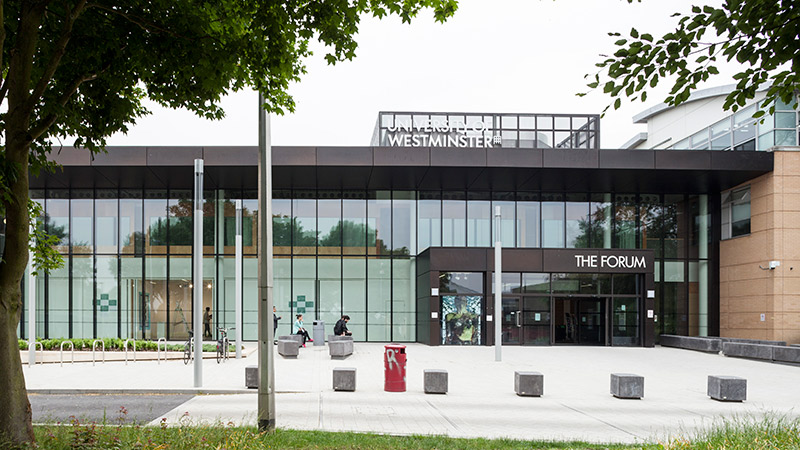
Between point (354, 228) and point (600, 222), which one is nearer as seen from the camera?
point (354, 228)

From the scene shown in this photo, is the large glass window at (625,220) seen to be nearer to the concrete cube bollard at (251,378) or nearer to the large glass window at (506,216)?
the large glass window at (506,216)

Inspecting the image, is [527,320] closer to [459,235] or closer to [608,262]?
[608,262]

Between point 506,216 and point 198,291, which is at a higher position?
point 506,216

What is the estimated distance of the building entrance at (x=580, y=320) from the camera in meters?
31.6

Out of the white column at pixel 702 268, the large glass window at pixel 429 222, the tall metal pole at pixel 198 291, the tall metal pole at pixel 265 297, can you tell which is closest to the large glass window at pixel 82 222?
the large glass window at pixel 429 222

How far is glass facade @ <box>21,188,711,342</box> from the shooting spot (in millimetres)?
32844

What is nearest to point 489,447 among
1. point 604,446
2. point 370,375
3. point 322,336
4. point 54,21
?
point 604,446

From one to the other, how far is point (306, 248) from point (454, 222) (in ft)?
24.7

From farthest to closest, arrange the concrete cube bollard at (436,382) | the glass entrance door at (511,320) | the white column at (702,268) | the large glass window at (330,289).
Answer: the white column at (702,268) < the large glass window at (330,289) < the glass entrance door at (511,320) < the concrete cube bollard at (436,382)

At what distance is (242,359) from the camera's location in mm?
23984

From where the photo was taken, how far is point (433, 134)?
32625 millimetres

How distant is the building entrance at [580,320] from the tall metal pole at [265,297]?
23.3m

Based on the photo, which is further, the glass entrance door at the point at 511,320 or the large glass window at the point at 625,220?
the large glass window at the point at 625,220

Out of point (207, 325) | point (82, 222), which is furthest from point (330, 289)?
point (82, 222)
